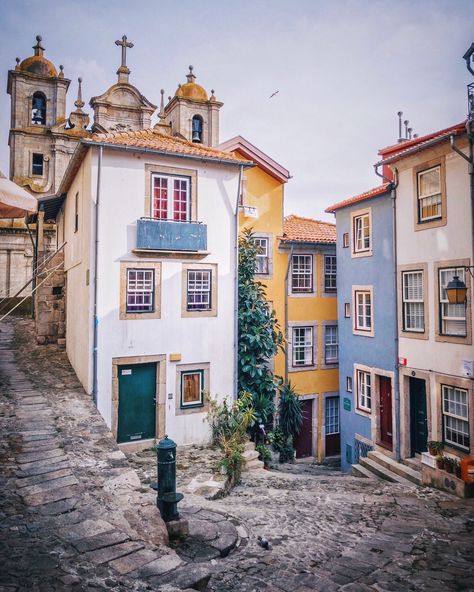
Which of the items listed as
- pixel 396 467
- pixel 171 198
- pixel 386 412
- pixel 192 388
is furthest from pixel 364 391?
pixel 171 198

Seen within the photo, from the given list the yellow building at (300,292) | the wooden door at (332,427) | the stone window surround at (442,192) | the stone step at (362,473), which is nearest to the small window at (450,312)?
the stone window surround at (442,192)

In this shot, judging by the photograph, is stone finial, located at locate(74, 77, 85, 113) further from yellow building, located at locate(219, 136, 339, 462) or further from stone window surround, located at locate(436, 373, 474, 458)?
stone window surround, located at locate(436, 373, 474, 458)

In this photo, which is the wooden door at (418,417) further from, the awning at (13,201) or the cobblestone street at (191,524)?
the awning at (13,201)

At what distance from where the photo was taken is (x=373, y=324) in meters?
15.0

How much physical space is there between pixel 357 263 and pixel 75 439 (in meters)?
11.5

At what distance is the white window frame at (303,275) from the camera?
59.9ft

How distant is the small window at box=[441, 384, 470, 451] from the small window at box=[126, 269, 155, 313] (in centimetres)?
845

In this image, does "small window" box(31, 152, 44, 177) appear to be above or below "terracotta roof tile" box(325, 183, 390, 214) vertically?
above

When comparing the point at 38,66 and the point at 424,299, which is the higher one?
the point at 38,66

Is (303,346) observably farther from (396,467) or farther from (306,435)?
(396,467)

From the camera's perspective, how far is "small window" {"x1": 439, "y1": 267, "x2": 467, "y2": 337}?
37.1 feet

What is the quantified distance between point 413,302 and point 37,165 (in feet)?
101

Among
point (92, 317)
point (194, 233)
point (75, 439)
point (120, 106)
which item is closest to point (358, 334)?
point (194, 233)

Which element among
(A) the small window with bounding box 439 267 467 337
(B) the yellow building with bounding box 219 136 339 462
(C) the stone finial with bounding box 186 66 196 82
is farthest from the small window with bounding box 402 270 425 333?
(C) the stone finial with bounding box 186 66 196 82
